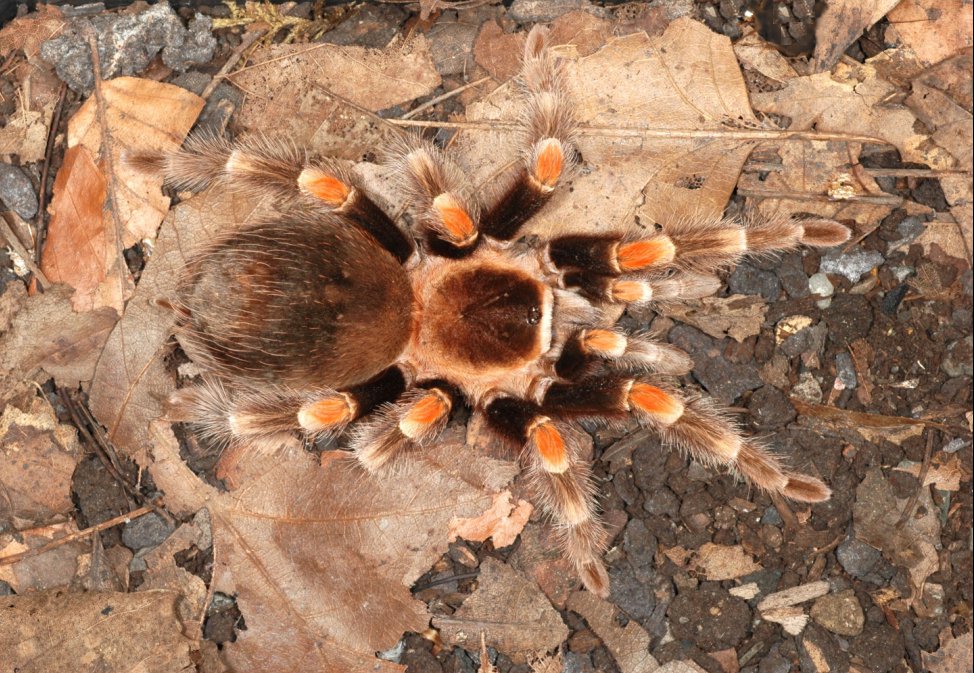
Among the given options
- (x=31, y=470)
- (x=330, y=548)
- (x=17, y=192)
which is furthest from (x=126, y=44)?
(x=330, y=548)

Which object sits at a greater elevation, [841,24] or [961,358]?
[841,24]

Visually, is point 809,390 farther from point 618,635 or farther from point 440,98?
point 440,98

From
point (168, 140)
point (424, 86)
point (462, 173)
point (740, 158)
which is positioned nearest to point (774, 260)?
point (740, 158)

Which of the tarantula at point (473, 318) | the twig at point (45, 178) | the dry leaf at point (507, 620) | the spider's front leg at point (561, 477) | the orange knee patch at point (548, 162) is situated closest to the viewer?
the tarantula at point (473, 318)

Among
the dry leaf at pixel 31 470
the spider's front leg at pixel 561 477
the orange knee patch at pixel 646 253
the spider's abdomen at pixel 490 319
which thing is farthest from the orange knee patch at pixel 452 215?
the dry leaf at pixel 31 470

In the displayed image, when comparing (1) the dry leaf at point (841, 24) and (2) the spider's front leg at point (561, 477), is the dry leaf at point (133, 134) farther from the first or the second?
(1) the dry leaf at point (841, 24)
